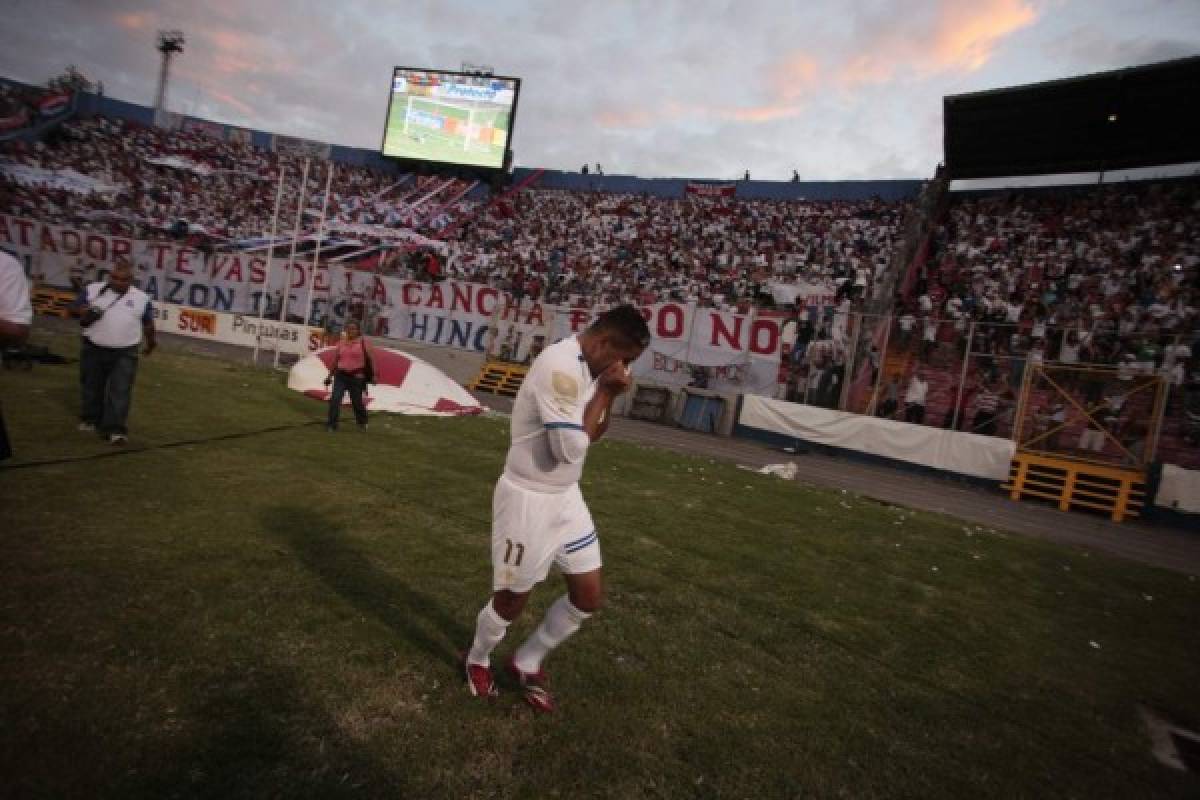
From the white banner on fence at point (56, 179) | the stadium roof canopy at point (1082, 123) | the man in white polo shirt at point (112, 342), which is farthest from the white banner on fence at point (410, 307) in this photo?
the man in white polo shirt at point (112, 342)

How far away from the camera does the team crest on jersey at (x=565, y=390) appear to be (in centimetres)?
311

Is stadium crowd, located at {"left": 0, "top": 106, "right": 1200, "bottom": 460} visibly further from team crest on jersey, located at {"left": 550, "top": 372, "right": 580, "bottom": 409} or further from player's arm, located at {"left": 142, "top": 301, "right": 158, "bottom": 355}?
player's arm, located at {"left": 142, "top": 301, "right": 158, "bottom": 355}

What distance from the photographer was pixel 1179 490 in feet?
44.3

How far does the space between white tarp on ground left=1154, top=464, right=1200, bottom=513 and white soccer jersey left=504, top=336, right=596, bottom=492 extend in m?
16.1

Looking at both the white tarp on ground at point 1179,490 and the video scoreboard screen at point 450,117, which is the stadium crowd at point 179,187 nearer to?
the video scoreboard screen at point 450,117

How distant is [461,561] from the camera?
547 centimetres

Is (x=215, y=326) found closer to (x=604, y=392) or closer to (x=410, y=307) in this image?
(x=410, y=307)

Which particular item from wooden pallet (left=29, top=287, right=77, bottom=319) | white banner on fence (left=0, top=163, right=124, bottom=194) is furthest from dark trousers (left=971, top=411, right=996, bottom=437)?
white banner on fence (left=0, top=163, right=124, bottom=194)

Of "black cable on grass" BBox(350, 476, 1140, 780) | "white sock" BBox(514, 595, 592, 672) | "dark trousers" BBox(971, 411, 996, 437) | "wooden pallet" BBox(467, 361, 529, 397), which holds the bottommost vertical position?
"black cable on grass" BBox(350, 476, 1140, 780)

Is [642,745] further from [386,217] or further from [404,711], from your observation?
[386,217]

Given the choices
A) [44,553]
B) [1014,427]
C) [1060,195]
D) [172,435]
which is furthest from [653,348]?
[1060,195]

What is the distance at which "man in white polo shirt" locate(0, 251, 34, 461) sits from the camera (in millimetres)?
3877

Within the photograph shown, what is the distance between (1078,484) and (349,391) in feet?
51.9

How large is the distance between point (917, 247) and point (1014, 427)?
1396cm
